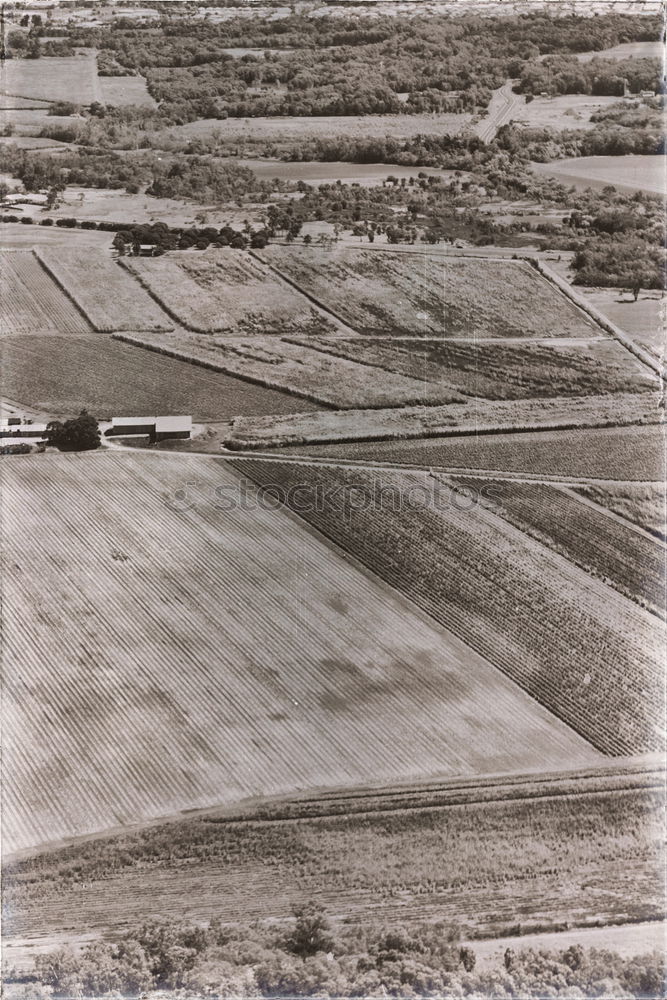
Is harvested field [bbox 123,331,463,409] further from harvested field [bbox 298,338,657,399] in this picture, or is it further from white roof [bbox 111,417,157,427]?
white roof [bbox 111,417,157,427]

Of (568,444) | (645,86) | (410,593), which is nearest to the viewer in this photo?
(410,593)

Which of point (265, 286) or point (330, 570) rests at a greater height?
point (265, 286)

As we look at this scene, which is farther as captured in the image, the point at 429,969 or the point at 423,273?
the point at 423,273


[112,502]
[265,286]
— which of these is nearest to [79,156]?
[265,286]

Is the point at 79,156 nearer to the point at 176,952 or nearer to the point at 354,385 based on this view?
the point at 354,385

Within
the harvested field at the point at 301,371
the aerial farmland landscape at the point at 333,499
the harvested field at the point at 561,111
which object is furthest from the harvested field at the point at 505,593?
the harvested field at the point at 561,111

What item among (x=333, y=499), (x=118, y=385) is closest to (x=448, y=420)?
(x=333, y=499)

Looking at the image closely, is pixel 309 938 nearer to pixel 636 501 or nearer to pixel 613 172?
pixel 636 501
